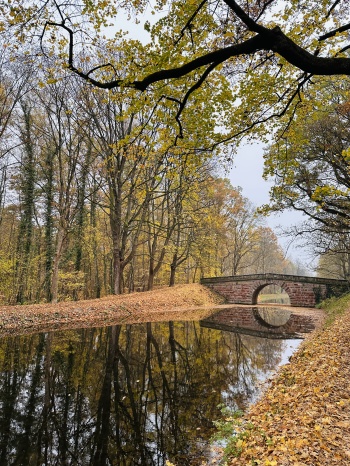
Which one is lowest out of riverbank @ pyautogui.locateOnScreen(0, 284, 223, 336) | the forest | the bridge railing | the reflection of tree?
the reflection of tree

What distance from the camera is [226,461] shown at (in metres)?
3.36

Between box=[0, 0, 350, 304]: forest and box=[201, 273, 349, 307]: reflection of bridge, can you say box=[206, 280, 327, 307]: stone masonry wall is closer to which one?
box=[201, 273, 349, 307]: reflection of bridge

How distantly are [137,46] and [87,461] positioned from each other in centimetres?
600

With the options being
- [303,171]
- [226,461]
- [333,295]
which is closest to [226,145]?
[226,461]

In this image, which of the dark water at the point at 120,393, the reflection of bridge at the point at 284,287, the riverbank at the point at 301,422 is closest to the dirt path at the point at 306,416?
the riverbank at the point at 301,422

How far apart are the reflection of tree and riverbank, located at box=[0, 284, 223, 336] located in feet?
8.12

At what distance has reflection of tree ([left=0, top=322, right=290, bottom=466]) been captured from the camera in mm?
3982

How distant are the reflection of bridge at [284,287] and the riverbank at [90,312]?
7377 mm

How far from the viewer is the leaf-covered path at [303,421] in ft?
9.83

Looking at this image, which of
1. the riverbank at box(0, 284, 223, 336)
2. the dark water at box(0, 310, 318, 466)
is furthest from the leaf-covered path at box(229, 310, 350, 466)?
the riverbank at box(0, 284, 223, 336)

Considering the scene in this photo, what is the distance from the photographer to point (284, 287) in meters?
26.3

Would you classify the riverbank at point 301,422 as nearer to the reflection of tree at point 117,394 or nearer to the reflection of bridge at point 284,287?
the reflection of tree at point 117,394

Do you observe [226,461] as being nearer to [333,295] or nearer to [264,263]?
[333,295]

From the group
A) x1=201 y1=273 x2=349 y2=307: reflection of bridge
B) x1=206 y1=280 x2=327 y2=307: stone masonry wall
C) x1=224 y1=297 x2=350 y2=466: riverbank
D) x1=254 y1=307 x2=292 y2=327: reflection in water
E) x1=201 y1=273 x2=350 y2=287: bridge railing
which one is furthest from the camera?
x1=206 y1=280 x2=327 y2=307: stone masonry wall
